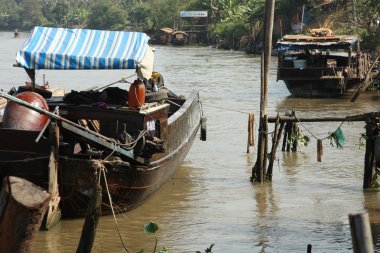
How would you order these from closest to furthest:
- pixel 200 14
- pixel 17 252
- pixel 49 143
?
pixel 17 252 → pixel 49 143 → pixel 200 14

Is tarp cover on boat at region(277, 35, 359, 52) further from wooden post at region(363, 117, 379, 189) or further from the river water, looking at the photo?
wooden post at region(363, 117, 379, 189)

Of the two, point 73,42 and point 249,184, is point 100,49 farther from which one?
point 249,184

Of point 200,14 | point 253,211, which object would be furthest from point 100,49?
point 200,14

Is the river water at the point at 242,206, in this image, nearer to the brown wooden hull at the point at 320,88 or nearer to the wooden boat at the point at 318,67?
the wooden boat at the point at 318,67

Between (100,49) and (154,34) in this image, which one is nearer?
(100,49)

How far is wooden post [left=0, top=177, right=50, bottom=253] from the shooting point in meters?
4.46

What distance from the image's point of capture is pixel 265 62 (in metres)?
12.6

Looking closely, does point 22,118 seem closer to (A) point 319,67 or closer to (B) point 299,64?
(A) point 319,67

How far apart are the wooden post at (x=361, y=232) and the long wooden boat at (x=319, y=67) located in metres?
21.4

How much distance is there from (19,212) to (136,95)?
6734mm

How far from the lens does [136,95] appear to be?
1116 cm

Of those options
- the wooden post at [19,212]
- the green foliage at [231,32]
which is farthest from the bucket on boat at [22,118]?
the green foliage at [231,32]

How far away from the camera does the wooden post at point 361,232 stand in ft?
14.2

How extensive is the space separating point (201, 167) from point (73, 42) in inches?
164
